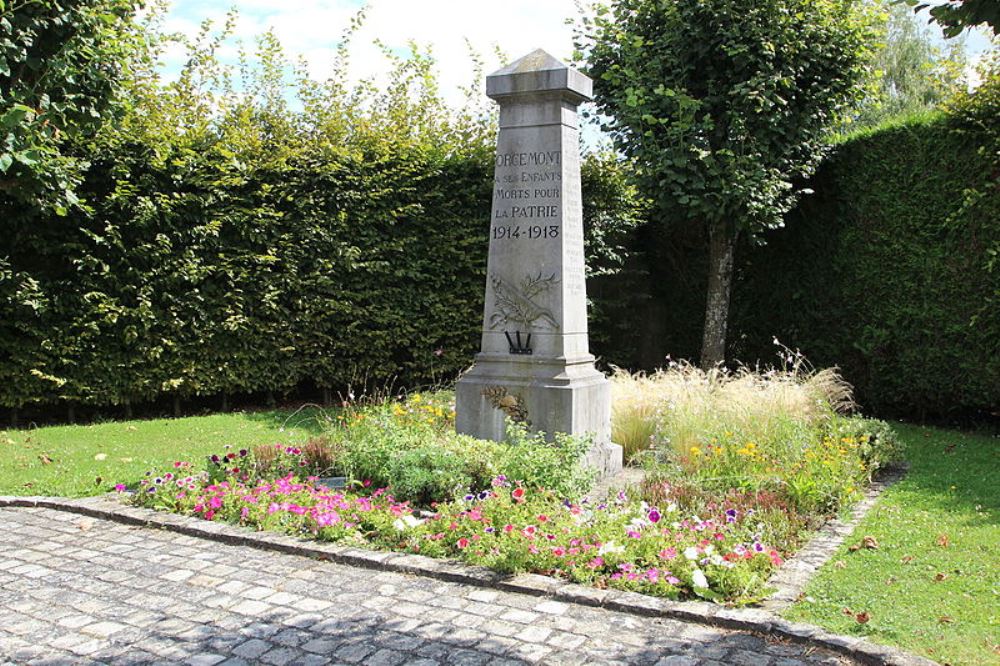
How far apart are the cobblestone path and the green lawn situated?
1.71 metres

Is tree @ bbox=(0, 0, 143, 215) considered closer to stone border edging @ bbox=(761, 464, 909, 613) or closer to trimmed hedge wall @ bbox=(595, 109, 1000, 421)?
stone border edging @ bbox=(761, 464, 909, 613)

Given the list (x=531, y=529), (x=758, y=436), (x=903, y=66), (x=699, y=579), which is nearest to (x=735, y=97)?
(x=758, y=436)

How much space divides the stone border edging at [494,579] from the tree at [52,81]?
10.2ft

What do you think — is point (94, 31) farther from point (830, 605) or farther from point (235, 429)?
point (830, 605)

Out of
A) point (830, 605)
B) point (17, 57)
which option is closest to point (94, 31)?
point (17, 57)

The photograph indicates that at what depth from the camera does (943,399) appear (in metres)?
9.88

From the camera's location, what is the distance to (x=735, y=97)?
33.8 ft

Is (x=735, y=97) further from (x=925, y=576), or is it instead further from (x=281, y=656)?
(x=281, y=656)

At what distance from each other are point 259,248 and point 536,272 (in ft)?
15.5

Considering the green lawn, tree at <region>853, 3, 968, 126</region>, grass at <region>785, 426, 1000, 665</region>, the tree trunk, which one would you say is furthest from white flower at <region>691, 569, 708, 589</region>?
tree at <region>853, 3, 968, 126</region>

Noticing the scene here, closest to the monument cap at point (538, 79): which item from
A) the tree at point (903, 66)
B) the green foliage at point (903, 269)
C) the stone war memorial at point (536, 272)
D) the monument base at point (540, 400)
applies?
the stone war memorial at point (536, 272)

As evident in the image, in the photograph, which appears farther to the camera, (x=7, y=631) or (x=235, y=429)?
(x=235, y=429)

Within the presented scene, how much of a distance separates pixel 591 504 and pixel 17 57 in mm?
6104

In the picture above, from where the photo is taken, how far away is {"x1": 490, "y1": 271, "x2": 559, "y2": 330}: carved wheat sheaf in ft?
23.7
